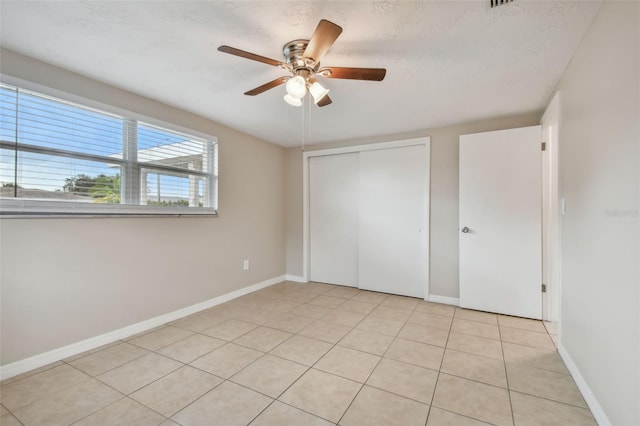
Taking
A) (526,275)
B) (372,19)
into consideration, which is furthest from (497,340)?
(372,19)

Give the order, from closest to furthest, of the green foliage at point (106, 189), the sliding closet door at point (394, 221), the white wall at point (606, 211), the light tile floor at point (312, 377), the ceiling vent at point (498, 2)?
the white wall at point (606, 211) < the ceiling vent at point (498, 2) < the light tile floor at point (312, 377) < the green foliage at point (106, 189) < the sliding closet door at point (394, 221)

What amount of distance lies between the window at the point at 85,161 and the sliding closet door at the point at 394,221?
226 centimetres

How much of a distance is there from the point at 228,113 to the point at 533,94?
2.98m

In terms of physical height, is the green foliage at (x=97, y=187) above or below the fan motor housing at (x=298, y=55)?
below

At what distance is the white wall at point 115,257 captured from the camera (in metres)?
1.89

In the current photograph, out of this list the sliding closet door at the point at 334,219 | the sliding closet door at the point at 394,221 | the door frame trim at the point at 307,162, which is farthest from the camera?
the sliding closet door at the point at 334,219

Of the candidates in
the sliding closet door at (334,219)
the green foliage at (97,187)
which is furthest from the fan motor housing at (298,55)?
the sliding closet door at (334,219)

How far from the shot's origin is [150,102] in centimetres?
262

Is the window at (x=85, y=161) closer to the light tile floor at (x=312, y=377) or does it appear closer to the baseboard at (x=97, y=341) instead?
the baseboard at (x=97, y=341)

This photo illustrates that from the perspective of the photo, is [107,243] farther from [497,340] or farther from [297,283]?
[497,340]

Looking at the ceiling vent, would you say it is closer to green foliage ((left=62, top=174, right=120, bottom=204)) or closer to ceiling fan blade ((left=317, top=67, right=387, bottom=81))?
ceiling fan blade ((left=317, top=67, right=387, bottom=81))

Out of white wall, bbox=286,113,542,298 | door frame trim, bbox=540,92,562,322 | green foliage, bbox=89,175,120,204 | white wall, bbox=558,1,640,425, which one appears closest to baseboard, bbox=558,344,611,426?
white wall, bbox=558,1,640,425

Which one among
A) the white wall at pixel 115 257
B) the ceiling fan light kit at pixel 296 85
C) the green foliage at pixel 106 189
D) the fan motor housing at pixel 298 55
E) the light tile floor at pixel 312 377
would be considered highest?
the fan motor housing at pixel 298 55

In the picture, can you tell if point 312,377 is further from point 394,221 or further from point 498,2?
point 498,2
